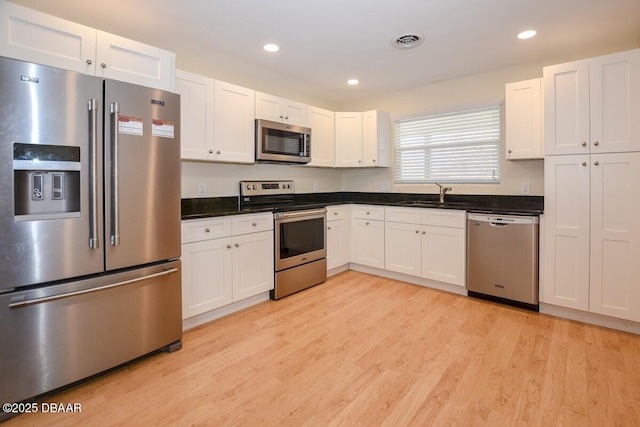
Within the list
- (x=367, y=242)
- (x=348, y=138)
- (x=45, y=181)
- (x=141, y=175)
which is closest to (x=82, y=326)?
(x=45, y=181)

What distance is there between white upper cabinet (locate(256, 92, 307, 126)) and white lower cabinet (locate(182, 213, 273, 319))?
1096 mm

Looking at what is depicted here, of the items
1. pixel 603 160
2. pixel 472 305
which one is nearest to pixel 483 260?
pixel 472 305

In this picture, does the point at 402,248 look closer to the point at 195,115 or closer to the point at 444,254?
the point at 444,254

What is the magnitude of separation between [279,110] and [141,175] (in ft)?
6.25

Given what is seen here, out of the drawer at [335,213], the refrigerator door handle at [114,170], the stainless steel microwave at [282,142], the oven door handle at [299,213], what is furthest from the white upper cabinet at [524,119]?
the refrigerator door handle at [114,170]

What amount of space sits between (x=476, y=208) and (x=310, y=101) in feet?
8.66

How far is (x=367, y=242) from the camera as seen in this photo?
419 centimetres

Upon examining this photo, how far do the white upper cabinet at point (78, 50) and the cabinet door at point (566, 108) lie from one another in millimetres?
3088

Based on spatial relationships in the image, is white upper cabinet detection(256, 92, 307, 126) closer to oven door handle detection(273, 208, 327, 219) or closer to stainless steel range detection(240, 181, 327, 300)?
stainless steel range detection(240, 181, 327, 300)

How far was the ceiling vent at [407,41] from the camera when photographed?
9.26ft

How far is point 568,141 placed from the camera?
2785 millimetres

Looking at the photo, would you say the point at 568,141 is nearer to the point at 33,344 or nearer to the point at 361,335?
the point at 361,335

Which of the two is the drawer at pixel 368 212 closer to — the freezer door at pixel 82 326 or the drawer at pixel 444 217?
the drawer at pixel 444 217

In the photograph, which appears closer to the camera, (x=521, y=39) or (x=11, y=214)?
(x=11, y=214)
